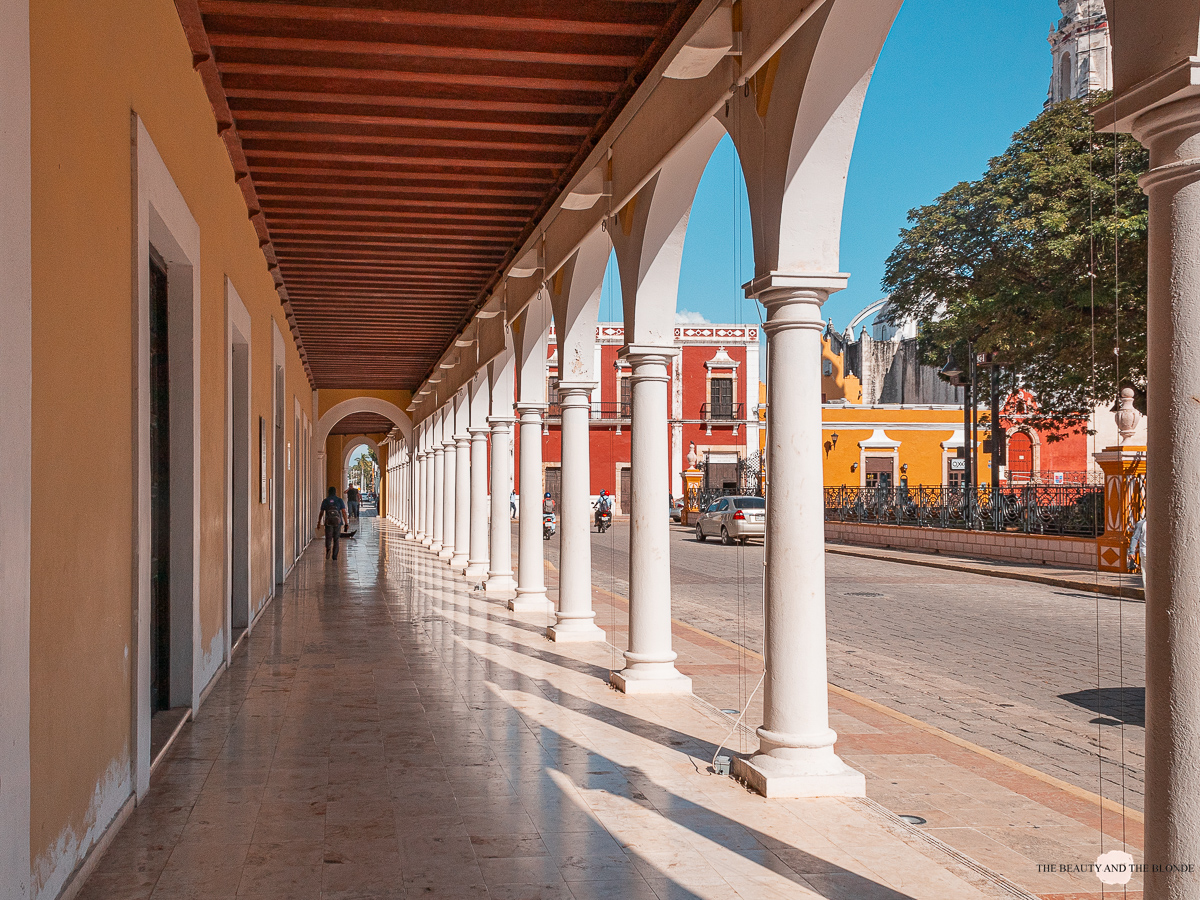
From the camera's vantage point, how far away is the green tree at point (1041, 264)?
676 inches

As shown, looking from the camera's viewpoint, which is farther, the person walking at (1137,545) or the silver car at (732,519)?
the silver car at (732,519)

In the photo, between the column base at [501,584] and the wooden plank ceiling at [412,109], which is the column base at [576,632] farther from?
the column base at [501,584]

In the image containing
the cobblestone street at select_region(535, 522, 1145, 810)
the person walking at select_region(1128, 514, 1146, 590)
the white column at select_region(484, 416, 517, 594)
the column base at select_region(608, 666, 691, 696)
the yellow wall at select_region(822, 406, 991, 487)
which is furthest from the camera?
the yellow wall at select_region(822, 406, 991, 487)

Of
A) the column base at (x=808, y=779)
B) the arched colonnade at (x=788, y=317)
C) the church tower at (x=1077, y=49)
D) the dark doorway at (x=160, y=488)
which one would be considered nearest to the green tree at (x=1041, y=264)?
the arched colonnade at (x=788, y=317)

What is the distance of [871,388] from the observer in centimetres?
4850

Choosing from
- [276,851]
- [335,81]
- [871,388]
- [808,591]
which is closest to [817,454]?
[808,591]

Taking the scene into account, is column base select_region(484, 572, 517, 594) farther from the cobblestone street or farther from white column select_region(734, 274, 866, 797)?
white column select_region(734, 274, 866, 797)

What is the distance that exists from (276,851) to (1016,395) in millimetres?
22745

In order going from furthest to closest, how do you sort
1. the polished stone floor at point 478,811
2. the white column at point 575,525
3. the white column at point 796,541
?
the white column at point 575,525
the white column at point 796,541
the polished stone floor at point 478,811

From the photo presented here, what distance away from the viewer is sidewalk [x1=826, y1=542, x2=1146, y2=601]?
46.8ft

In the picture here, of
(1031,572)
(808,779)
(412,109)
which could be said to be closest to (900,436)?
(1031,572)

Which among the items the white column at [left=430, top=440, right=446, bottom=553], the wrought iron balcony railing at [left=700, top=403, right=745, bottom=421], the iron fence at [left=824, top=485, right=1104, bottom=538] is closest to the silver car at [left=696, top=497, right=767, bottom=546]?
the iron fence at [left=824, top=485, right=1104, bottom=538]

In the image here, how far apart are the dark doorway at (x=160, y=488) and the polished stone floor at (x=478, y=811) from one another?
0.40 metres

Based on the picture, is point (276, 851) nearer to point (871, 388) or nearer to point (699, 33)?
point (699, 33)
